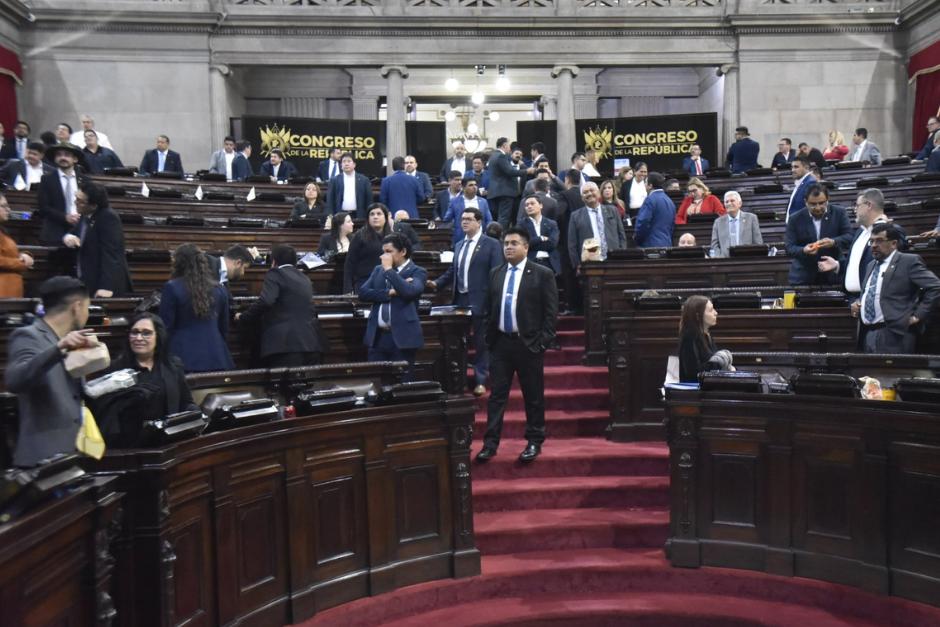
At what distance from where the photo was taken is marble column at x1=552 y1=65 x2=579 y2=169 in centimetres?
1789

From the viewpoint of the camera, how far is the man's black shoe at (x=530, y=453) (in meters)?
6.43

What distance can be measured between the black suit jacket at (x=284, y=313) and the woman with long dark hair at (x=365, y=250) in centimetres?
128

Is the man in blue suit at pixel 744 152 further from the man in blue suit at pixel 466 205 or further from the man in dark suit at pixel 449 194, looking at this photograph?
the man in blue suit at pixel 466 205

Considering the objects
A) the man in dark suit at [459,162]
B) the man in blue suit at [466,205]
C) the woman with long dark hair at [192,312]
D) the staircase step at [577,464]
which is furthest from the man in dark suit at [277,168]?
the woman with long dark hair at [192,312]

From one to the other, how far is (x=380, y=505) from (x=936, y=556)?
2.86 metres

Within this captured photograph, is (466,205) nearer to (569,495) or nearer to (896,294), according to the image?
(569,495)

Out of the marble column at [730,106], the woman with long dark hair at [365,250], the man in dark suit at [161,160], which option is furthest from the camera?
→ the marble column at [730,106]

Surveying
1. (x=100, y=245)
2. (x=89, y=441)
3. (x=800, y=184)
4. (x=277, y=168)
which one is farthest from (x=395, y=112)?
(x=89, y=441)

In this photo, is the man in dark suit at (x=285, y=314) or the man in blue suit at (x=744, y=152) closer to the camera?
the man in dark suit at (x=285, y=314)

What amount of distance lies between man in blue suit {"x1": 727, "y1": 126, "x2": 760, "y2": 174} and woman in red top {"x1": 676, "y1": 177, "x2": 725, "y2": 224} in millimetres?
5121

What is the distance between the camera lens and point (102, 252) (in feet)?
22.7

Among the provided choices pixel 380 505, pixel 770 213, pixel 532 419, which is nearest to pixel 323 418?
pixel 380 505

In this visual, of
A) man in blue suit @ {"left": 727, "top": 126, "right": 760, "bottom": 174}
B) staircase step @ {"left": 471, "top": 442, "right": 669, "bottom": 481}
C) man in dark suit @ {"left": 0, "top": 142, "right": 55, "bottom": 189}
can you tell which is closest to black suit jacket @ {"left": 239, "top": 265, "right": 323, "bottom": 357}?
staircase step @ {"left": 471, "top": 442, "right": 669, "bottom": 481}

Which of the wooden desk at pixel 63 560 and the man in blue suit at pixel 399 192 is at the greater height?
the man in blue suit at pixel 399 192
